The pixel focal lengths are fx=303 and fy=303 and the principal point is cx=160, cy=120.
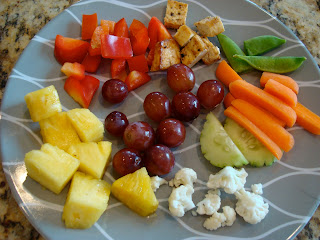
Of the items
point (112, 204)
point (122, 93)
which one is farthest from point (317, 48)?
point (112, 204)

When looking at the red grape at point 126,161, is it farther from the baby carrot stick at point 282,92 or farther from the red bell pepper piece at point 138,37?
the baby carrot stick at point 282,92

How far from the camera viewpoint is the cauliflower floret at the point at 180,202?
1.31 meters

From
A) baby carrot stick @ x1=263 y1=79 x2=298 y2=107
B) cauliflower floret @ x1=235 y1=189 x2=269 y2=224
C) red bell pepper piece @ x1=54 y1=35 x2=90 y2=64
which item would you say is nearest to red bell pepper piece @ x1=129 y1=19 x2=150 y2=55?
red bell pepper piece @ x1=54 y1=35 x2=90 y2=64

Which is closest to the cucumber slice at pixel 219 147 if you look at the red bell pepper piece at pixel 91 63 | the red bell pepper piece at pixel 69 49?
the red bell pepper piece at pixel 91 63

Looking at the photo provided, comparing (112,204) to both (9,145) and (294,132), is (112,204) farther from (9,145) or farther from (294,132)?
(294,132)

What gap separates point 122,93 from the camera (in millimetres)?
1575

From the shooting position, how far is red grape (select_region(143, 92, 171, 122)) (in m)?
1.51

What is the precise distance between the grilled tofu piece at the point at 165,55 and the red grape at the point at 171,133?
1.20ft

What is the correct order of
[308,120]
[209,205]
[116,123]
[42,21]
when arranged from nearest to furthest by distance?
[209,205] < [116,123] < [308,120] < [42,21]

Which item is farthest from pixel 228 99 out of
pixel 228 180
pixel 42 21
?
pixel 42 21

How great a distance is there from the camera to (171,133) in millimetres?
1437

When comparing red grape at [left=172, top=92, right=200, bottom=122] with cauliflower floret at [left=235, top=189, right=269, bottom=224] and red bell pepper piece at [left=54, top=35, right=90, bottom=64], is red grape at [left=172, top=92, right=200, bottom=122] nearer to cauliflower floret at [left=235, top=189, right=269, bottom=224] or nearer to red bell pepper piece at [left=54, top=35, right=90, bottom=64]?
cauliflower floret at [left=235, top=189, right=269, bottom=224]

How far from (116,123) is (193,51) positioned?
0.63m

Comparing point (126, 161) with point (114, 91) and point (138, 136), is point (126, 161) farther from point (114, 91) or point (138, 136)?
point (114, 91)
